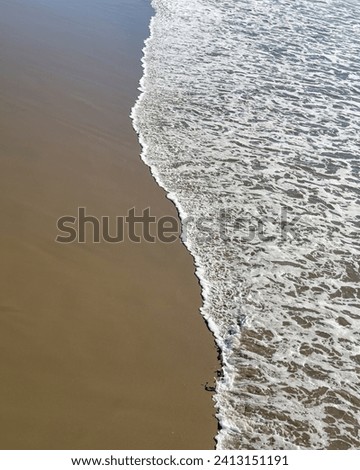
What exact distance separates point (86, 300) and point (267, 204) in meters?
2.95

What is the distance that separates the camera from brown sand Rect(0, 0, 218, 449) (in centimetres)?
432

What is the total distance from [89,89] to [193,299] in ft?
15.3

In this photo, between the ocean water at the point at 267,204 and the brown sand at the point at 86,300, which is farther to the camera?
the ocean water at the point at 267,204

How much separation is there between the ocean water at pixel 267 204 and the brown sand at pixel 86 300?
0.93ft

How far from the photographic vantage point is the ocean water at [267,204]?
4.81 m

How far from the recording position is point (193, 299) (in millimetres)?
5645

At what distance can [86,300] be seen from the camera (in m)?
5.28

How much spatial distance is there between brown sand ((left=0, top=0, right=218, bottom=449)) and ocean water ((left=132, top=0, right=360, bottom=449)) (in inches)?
11.2

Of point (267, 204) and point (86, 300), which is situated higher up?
point (267, 204)

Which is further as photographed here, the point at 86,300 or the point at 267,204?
the point at 267,204

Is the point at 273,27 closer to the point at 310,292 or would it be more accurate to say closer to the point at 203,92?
the point at 203,92

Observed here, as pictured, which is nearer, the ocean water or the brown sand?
the brown sand

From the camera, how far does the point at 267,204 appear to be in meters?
7.33

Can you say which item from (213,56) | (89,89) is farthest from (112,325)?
(213,56)
